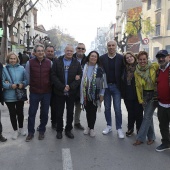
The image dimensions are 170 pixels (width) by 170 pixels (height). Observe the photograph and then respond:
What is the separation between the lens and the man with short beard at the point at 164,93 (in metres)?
4.26

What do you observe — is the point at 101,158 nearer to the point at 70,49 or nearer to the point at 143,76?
the point at 143,76

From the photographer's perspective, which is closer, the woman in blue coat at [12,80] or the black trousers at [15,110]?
the woman in blue coat at [12,80]

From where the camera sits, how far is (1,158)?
163 inches

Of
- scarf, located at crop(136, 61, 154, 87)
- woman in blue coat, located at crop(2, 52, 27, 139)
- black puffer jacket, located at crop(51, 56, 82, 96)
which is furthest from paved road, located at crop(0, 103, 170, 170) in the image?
scarf, located at crop(136, 61, 154, 87)

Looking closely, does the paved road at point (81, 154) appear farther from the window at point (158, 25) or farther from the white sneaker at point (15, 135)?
the window at point (158, 25)

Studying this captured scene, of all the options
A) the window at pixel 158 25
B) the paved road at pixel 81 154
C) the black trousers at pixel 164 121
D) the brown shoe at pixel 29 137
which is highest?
the window at pixel 158 25

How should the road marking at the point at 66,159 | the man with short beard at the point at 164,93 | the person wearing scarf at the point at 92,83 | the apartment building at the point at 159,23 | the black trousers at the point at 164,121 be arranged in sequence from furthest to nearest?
the apartment building at the point at 159,23, the person wearing scarf at the point at 92,83, the black trousers at the point at 164,121, the man with short beard at the point at 164,93, the road marking at the point at 66,159

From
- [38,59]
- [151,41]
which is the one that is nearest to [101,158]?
[38,59]

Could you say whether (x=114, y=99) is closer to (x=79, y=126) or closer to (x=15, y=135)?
(x=79, y=126)

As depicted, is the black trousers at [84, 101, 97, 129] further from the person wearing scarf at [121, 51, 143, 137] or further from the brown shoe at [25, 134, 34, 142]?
the brown shoe at [25, 134, 34, 142]

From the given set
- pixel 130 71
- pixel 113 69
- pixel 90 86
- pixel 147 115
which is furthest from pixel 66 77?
pixel 147 115

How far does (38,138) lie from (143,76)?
2.54m

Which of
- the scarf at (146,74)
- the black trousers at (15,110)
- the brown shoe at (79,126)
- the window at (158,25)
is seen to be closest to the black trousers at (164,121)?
the scarf at (146,74)

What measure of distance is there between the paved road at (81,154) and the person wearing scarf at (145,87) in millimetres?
385
